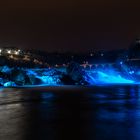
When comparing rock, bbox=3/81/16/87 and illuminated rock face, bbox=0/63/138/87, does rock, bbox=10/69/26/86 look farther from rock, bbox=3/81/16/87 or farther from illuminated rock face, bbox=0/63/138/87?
rock, bbox=3/81/16/87

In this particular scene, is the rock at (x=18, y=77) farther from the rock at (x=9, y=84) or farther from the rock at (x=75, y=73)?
the rock at (x=75, y=73)

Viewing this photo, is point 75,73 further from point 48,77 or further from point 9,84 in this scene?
point 9,84

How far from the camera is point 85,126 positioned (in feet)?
62.5

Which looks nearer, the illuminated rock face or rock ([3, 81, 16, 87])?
rock ([3, 81, 16, 87])

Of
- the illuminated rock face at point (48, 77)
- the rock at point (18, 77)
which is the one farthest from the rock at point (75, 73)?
the rock at point (18, 77)

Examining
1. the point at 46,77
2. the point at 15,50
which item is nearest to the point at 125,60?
the point at 15,50

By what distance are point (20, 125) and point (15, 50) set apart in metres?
133

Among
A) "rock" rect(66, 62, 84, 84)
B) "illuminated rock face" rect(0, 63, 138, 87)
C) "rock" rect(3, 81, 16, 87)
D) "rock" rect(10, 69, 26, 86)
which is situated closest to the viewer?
"rock" rect(3, 81, 16, 87)

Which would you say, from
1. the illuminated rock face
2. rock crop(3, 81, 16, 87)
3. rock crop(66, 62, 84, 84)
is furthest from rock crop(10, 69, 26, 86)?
rock crop(66, 62, 84, 84)

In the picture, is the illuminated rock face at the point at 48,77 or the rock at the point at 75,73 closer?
the illuminated rock face at the point at 48,77

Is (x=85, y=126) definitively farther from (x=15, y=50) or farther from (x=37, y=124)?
(x=15, y=50)

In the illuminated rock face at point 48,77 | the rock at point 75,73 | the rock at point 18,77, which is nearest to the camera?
the rock at point 18,77

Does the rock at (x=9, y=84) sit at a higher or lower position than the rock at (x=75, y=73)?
lower

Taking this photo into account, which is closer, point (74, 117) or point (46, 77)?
point (74, 117)
